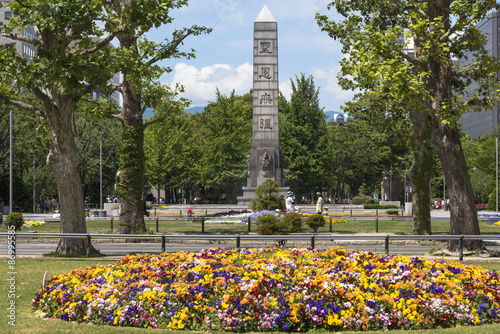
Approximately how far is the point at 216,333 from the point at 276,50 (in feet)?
124

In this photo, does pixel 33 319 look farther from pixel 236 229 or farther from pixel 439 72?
pixel 236 229

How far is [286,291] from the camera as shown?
31.6 feet

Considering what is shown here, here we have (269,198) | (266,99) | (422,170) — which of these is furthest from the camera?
(266,99)

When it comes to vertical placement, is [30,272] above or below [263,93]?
below

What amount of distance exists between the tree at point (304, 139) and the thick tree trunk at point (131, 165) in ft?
157

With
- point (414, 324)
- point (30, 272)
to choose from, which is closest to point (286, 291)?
point (414, 324)

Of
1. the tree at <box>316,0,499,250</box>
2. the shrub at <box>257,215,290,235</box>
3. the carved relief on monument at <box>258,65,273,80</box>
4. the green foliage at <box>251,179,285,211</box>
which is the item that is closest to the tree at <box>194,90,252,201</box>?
the carved relief on monument at <box>258,65,273,80</box>

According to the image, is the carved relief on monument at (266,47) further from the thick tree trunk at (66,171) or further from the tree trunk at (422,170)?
the thick tree trunk at (66,171)

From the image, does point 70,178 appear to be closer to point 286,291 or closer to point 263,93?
point 286,291

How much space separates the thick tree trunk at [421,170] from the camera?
1024 inches

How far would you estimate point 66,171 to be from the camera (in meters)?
19.4

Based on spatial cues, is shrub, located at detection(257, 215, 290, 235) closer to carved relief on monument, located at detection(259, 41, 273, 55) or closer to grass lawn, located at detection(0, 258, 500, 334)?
grass lawn, located at detection(0, 258, 500, 334)

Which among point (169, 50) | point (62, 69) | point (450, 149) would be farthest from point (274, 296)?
point (169, 50)

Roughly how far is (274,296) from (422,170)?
18331mm
